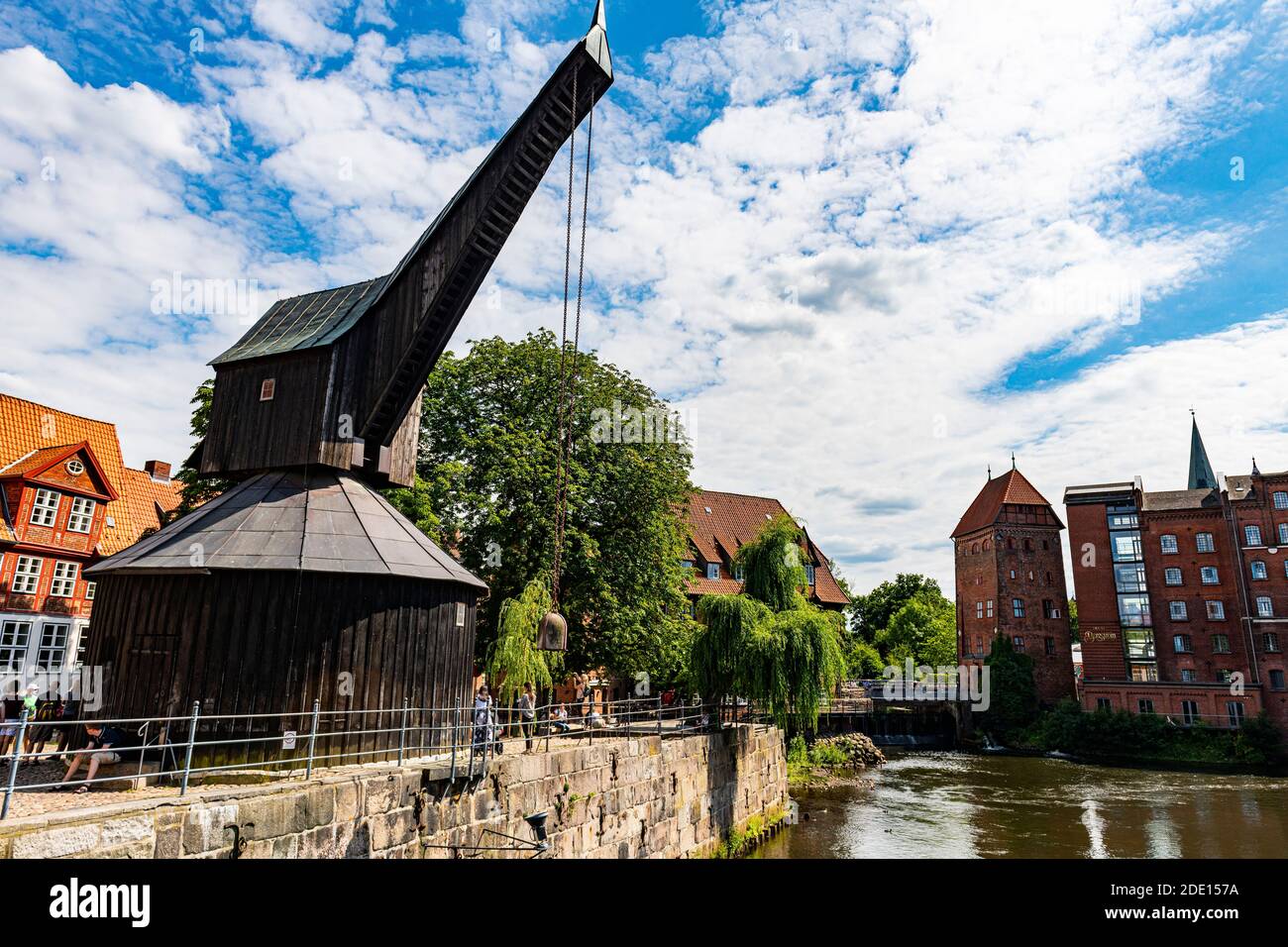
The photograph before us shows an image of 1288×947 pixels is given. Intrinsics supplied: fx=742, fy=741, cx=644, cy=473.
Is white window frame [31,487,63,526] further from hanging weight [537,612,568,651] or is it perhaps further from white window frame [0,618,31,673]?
hanging weight [537,612,568,651]

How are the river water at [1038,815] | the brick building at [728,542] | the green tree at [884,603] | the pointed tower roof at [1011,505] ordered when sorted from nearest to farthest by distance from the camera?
the river water at [1038,815], the brick building at [728,542], the pointed tower roof at [1011,505], the green tree at [884,603]

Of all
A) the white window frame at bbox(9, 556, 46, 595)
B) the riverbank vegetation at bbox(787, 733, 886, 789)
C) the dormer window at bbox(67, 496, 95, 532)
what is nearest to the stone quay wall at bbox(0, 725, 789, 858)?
the riverbank vegetation at bbox(787, 733, 886, 789)

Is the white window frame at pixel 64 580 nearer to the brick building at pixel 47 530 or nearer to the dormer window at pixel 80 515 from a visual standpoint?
the brick building at pixel 47 530

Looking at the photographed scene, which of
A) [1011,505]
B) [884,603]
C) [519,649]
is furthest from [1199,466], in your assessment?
[519,649]

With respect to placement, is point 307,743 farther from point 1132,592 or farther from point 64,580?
point 1132,592

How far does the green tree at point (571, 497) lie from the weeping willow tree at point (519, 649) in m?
2.28

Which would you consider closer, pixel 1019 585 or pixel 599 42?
pixel 599 42

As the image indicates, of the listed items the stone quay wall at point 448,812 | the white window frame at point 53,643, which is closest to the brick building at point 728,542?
the stone quay wall at point 448,812

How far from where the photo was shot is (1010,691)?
1892 inches

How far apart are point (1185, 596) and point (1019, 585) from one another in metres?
9.74

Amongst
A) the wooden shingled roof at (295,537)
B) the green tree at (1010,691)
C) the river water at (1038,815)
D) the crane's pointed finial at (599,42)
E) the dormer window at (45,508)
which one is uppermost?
the crane's pointed finial at (599,42)

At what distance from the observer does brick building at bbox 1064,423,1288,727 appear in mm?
42000

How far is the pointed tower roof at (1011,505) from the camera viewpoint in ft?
179
